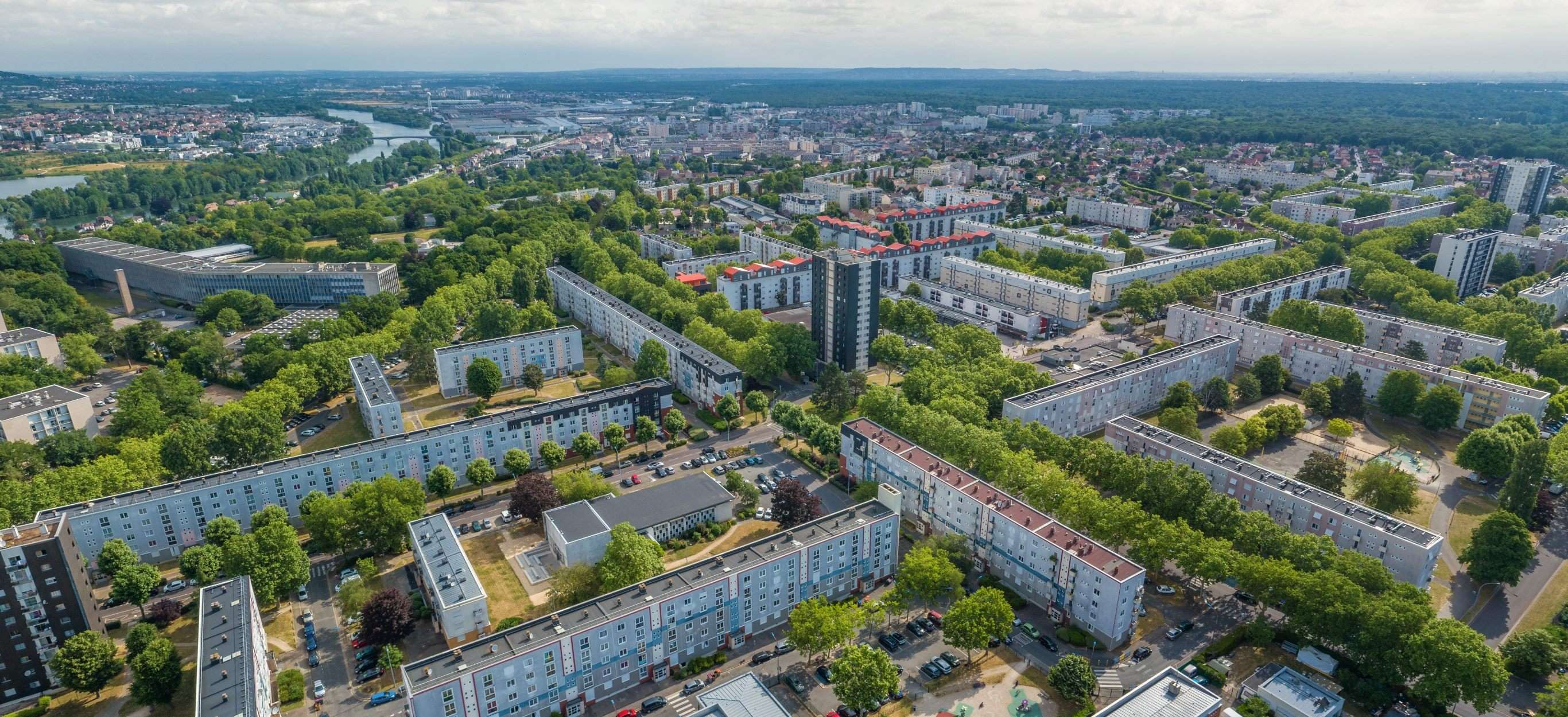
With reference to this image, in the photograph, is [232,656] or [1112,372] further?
[1112,372]

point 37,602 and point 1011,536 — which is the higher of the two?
point 37,602

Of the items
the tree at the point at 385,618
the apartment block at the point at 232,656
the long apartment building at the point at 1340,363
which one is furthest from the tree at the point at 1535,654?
the apartment block at the point at 232,656

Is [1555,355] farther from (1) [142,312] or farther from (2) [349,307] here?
(1) [142,312]

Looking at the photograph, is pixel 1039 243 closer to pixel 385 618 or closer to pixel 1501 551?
pixel 1501 551

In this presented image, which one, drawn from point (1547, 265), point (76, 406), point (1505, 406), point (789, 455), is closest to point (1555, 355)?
point (1505, 406)

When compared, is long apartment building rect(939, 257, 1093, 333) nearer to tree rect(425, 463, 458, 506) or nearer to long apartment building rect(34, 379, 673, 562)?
long apartment building rect(34, 379, 673, 562)

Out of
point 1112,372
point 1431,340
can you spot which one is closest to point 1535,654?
point 1112,372

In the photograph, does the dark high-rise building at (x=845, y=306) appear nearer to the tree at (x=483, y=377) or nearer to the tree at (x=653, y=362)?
the tree at (x=653, y=362)
